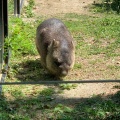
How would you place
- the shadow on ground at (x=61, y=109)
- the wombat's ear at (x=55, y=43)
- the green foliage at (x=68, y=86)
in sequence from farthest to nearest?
the wombat's ear at (x=55, y=43), the green foliage at (x=68, y=86), the shadow on ground at (x=61, y=109)

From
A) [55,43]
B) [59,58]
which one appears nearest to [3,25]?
[55,43]

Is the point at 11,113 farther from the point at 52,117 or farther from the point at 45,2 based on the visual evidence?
the point at 45,2

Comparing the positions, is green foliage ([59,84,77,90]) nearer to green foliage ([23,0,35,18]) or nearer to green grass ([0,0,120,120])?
green grass ([0,0,120,120])

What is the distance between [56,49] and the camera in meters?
7.72

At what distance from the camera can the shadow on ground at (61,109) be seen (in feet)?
19.5

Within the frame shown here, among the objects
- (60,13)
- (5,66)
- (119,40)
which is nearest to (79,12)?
(60,13)

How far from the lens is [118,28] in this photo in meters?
11.1

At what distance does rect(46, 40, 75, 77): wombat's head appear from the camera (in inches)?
300

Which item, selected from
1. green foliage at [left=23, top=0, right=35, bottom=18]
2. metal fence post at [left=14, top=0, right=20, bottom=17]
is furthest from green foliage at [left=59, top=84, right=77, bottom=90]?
green foliage at [left=23, top=0, right=35, bottom=18]

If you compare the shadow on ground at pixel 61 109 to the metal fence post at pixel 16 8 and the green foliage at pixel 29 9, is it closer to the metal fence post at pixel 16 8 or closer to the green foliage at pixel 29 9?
the metal fence post at pixel 16 8

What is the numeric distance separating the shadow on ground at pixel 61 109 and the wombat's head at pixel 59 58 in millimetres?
974

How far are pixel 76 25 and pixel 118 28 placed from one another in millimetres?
1092

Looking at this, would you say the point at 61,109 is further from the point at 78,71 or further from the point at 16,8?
the point at 16,8

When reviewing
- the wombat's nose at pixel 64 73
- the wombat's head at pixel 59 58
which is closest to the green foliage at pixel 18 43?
the wombat's head at pixel 59 58
